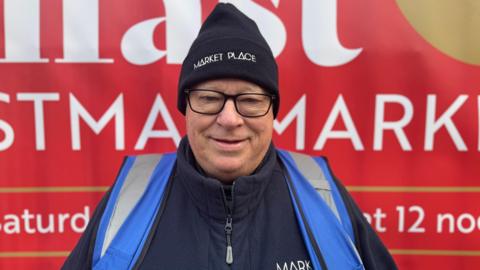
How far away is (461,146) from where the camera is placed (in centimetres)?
159

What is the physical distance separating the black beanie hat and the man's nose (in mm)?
71

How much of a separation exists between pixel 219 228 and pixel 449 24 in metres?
1.25

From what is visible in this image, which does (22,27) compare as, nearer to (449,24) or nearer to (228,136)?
(228,136)

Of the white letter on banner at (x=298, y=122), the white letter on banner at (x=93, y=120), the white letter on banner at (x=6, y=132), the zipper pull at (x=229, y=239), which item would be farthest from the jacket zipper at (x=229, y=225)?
the white letter on banner at (x=6, y=132)

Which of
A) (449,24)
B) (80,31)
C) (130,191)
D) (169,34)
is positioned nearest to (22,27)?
(80,31)

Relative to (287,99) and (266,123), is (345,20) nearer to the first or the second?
(287,99)

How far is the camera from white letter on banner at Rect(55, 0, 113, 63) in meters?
1.57

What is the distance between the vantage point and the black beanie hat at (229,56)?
0.96 m

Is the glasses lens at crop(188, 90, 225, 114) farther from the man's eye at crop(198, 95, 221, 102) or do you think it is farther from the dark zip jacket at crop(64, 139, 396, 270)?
the dark zip jacket at crop(64, 139, 396, 270)

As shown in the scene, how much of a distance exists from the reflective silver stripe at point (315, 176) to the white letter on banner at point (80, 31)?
0.93 m

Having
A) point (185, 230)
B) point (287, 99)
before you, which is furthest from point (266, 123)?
point (287, 99)

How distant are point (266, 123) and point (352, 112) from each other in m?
0.71

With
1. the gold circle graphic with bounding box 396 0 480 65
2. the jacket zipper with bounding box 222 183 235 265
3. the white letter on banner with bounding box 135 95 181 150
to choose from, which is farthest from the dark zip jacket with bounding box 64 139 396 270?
the gold circle graphic with bounding box 396 0 480 65

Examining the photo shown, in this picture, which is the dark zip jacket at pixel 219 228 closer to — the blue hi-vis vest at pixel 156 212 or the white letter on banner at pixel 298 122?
the blue hi-vis vest at pixel 156 212
